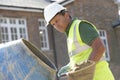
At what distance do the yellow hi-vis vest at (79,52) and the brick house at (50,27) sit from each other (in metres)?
18.8

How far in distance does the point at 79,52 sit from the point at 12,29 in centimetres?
1975

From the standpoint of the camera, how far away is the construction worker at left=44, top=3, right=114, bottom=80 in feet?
14.6

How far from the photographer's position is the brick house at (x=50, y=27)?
23.8 m

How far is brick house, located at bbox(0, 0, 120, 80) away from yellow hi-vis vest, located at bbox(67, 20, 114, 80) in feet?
61.5

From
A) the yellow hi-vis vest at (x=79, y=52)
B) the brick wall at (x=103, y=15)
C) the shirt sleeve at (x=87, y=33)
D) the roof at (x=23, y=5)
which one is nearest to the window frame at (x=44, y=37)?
the roof at (x=23, y=5)

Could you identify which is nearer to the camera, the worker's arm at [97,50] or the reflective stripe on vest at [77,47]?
the worker's arm at [97,50]

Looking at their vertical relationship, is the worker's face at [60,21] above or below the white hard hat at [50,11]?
below

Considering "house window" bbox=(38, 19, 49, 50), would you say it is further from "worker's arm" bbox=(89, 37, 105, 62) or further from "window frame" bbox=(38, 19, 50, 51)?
"worker's arm" bbox=(89, 37, 105, 62)

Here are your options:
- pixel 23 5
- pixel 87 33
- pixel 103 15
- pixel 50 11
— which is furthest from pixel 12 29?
pixel 87 33

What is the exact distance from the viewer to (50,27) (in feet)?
83.0

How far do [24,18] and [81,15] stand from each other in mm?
3463

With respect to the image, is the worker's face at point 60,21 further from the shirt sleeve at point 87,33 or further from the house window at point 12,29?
the house window at point 12,29

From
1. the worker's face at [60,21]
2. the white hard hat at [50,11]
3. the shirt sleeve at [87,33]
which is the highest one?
the white hard hat at [50,11]

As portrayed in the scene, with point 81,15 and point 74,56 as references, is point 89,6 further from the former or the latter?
point 74,56
